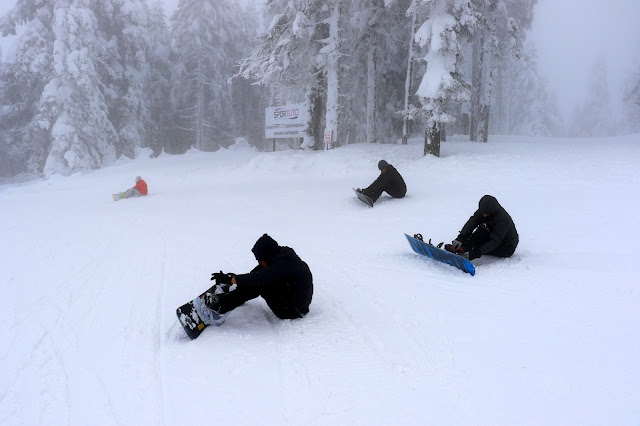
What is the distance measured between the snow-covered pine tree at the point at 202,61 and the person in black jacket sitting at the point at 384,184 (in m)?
25.0

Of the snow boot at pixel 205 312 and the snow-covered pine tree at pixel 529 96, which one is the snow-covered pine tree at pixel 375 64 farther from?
→ the snow-covered pine tree at pixel 529 96

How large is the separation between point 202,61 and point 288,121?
16145 millimetres

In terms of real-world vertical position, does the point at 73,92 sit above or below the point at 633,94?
below

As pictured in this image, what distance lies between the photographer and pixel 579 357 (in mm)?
3463

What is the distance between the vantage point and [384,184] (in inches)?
A: 439

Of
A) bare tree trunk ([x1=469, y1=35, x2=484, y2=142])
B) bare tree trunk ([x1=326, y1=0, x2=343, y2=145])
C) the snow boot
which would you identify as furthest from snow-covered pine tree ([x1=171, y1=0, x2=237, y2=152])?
the snow boot

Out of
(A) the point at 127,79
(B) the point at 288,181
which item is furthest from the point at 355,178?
(A) the point at 127,79

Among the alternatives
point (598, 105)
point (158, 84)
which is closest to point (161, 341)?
point (158, 84)

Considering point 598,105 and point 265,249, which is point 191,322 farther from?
point 598,105

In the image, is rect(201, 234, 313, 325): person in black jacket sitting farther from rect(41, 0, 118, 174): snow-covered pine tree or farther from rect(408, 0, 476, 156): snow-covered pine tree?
rect(41, 0, 118, 174): snow-covered pine tree

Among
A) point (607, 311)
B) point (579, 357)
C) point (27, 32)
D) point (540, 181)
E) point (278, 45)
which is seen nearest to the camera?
point (579, 357)

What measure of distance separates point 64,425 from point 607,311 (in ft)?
17.2

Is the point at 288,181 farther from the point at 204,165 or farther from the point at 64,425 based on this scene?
the point at 64,425

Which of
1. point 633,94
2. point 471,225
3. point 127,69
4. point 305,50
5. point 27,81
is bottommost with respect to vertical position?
point 471,225
